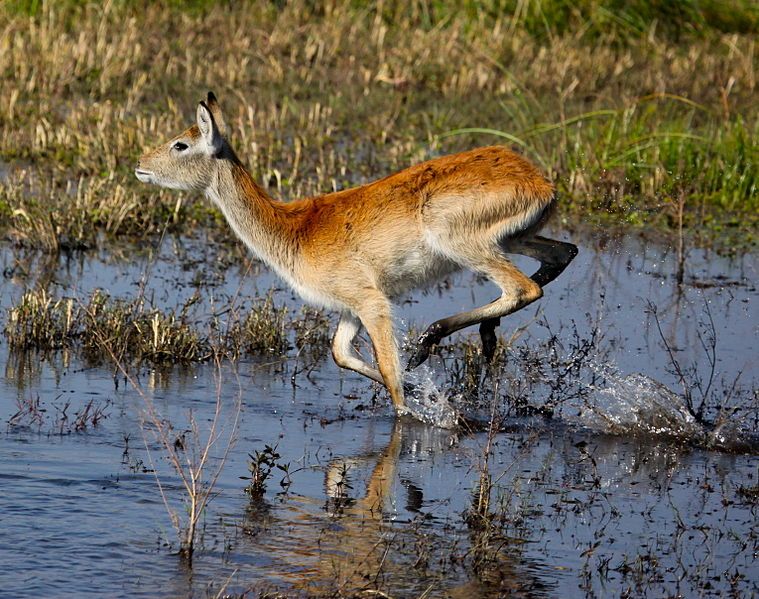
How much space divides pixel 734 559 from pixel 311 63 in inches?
393

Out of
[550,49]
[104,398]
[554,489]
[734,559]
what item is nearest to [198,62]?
[550,49]

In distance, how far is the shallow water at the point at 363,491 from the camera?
4984 millimetres

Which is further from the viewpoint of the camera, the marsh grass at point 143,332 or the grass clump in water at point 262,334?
the grass clump in water at point 262,334

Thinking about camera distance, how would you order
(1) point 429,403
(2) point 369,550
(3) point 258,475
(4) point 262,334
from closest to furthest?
(2) point 369,550
(3) point 258,475
(1) point 429,403
(4) point 262,334

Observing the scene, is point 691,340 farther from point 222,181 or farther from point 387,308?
point 222,181

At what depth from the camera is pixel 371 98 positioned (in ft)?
45.0

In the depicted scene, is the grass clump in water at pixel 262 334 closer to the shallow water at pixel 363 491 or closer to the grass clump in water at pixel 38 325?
the shallow water at pixel 363 491

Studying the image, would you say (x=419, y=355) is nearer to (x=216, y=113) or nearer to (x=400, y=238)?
(x=400, y=238)

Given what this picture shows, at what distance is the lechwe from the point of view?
7.13 metres

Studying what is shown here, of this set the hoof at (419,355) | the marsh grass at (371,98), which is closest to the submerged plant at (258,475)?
the hoof at (419,355)

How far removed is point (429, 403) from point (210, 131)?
1892mm

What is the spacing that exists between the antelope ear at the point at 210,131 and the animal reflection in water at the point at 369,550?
231cm

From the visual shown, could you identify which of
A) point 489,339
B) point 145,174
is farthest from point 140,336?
point 489,339

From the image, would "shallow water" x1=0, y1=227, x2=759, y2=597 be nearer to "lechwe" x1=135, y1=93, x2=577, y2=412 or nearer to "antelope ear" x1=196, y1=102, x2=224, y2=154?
"lechwe" x1=135, y1=93, x2=577, y2=412
